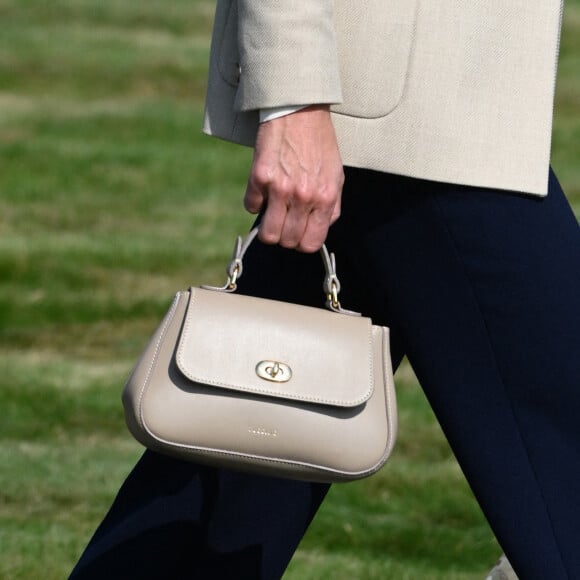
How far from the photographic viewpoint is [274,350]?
2.13 meters

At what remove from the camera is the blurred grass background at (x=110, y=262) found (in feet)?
A: 14.3

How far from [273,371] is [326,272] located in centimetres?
20

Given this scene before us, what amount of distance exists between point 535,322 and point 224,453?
0.46 meters

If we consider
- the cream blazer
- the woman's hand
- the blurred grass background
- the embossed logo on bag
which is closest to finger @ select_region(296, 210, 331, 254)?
the woman's hand

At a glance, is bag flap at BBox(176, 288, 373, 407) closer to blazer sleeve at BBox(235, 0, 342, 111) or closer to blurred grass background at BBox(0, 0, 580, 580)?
blazer sleeve at BBox(235, 0, 342, 111)

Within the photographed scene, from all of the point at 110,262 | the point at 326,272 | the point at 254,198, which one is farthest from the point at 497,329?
the point at 110,262

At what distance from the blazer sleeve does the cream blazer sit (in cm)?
2

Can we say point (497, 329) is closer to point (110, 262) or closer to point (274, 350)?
point (274, 350)

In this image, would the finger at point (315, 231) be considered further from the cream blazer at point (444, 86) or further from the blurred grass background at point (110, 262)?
the blurred grass background at point (110, 262)

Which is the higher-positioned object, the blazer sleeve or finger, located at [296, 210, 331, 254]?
the blazer sleeve

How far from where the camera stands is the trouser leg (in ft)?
6.98

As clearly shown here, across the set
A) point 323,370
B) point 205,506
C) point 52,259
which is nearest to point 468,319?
point 323,370

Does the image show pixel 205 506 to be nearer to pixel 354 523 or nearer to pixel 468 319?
pixel 468 319

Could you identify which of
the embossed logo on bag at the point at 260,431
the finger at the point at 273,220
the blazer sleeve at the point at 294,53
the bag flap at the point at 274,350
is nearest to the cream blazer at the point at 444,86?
the blazer sleeve at the point at 294,53
